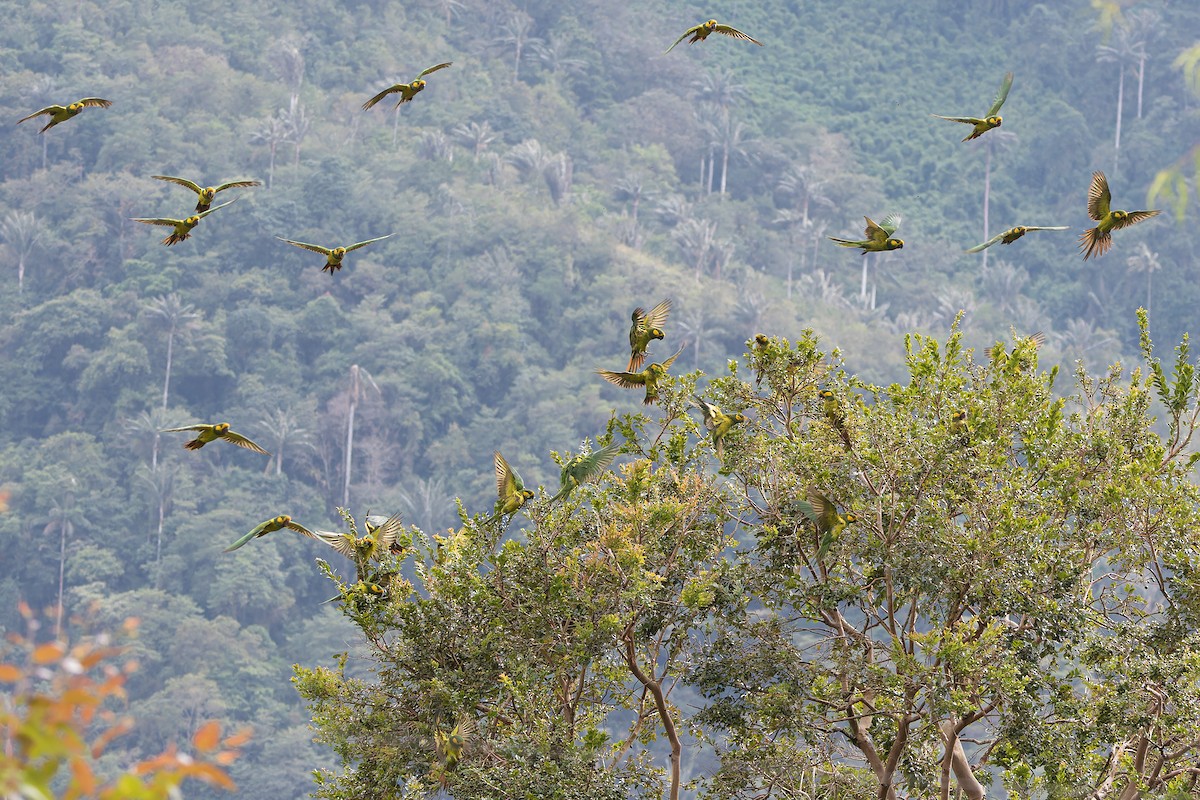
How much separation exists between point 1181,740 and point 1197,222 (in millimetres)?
91076

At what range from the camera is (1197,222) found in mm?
94938

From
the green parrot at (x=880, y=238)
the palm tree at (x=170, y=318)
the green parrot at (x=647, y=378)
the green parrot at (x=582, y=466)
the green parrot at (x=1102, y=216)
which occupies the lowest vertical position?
the palm tree at (x=170, y=318)

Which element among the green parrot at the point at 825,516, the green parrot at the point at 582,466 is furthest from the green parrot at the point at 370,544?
the green parrot at the point at 825,516

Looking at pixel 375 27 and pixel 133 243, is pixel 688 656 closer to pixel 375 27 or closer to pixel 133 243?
pixel 133 243

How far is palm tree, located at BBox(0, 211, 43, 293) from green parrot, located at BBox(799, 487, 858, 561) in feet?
301

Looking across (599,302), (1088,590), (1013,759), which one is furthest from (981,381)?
(599,302)

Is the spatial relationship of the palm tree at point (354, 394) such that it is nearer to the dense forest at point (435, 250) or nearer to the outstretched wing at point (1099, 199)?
the dense forest at point (435, 250)

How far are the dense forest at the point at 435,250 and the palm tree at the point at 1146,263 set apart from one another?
363 millimetres

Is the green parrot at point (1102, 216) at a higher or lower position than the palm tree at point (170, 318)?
higher

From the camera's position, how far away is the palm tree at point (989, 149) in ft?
366

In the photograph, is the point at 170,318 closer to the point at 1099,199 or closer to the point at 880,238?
the point at 880,238

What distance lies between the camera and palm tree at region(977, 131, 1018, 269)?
11150 cm

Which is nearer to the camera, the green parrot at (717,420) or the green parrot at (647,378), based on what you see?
the green parrot at (647,378)

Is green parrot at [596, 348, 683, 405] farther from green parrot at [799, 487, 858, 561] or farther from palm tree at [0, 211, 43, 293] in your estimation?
palm tree at [0, 211, 43, 293]
